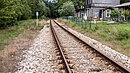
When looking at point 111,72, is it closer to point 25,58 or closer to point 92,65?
point 92,65

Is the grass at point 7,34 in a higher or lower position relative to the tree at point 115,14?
lower

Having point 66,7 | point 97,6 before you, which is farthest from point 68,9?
point 97,6

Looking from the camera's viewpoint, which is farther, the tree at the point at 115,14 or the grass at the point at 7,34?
the tree at the point at 115,14

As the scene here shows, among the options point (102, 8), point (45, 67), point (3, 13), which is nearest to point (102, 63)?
point (45, 67)

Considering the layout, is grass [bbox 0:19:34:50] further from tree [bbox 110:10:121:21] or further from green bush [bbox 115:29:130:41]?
tree [bbox 110:10:121:21]

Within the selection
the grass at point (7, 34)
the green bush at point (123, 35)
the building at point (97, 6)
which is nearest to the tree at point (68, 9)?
the building at point (97, 6)

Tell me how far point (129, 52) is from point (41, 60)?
181 inches

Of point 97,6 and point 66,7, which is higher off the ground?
point 97,6

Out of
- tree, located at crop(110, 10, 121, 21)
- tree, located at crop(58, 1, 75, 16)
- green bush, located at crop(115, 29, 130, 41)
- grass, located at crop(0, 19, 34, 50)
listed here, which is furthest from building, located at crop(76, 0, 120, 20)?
green bush, located at crop(115, 29, 130, 41)

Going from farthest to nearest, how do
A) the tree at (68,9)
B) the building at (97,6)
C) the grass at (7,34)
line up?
the tree at (68,9)
the building at (97,6)
the grass at (7,34)

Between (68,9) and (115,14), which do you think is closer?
(115,14)

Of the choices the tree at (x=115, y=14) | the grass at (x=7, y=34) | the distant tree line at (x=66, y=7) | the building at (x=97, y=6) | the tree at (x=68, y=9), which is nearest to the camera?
the grass at (x=7, y=34)

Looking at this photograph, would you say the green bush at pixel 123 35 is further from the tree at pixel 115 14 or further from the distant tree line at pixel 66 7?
the distant tree line at pixel 66 7

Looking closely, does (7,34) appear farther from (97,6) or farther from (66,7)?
(66,7)
